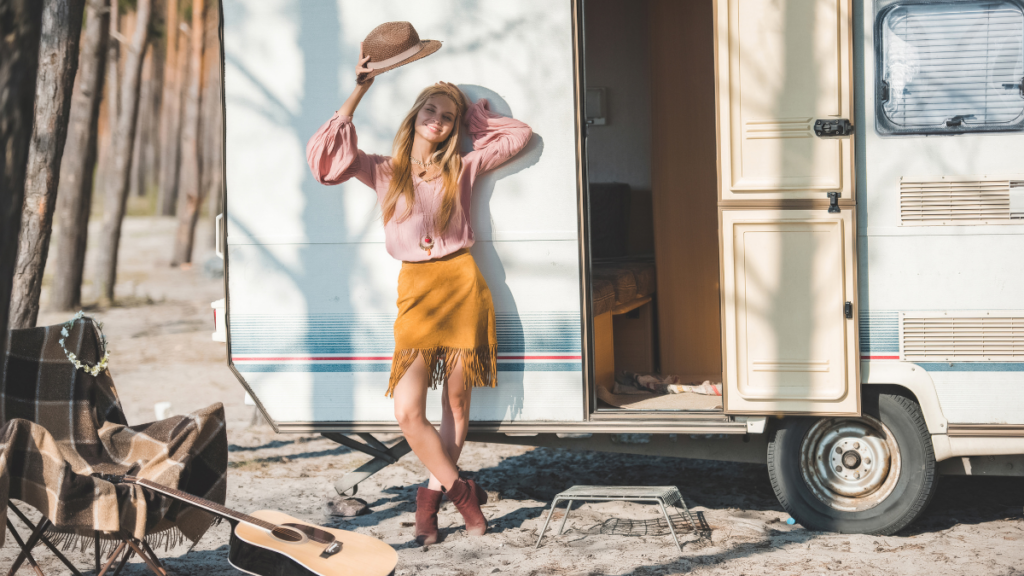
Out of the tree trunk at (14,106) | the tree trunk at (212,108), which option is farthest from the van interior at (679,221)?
the tree trunk at (212,108)

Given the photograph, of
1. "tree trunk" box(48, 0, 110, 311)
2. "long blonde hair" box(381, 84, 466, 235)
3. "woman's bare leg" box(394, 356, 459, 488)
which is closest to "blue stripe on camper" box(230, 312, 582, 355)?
"woman's bare leg" box(394, 356, 459, 488)

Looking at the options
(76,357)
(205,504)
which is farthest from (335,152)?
(205,504)

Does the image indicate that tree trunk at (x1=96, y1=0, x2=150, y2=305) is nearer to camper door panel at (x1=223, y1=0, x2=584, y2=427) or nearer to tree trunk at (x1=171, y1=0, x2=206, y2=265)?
tree trunk at (x1=171, y1=0, x2=206, y2=265)

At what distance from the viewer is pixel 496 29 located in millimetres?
4551

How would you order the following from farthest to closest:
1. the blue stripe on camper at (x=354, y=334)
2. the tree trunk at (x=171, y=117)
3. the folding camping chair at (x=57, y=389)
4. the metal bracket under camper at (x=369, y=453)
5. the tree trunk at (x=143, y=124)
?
the tree trunk at (x=143, y=124) → the tree trunk at (x=171, y=117) → the metal bracket under camper at (x=369, y=453) → the blue stripe on camper at (x=354, y=334) → the folding camping chair at (x=57, y=389)

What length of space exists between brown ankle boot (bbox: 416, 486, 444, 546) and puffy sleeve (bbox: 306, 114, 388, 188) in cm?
154

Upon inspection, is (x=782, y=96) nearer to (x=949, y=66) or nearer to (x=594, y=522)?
(x=949, y=66)

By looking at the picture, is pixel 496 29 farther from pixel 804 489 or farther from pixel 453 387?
pixel 804 489

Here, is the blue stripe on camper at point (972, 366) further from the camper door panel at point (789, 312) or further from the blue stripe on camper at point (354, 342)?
the blue stripe on camper at point (354, 342)

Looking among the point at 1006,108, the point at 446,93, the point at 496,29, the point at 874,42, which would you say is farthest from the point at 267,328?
the point at 1006,108

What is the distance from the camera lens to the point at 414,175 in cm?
458

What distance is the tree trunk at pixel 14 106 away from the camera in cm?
232

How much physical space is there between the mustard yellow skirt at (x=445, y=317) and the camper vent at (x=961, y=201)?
76.9 inches

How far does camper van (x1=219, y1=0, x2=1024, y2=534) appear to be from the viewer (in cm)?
434
